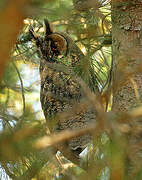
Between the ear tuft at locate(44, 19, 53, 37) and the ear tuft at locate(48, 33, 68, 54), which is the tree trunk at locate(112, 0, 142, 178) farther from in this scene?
the ear tuft at locate(48, 33, 68, 54)

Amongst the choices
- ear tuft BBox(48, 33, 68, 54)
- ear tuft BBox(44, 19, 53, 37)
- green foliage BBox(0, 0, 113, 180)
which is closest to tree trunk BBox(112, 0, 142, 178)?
A: green foliage BBox(0, 0, 113, 180)

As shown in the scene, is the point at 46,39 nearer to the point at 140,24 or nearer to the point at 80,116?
the point at 80,116

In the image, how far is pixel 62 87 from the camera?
2471 mm

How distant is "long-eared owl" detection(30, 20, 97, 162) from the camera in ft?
7.68

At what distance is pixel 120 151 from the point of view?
0.88 meters

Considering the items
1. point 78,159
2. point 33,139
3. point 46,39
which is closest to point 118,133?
point 33,139

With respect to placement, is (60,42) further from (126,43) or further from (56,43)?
(126,43)

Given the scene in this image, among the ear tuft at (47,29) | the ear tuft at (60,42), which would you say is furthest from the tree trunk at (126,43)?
the ear tuft at (60,42)

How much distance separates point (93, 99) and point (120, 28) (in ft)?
3.12

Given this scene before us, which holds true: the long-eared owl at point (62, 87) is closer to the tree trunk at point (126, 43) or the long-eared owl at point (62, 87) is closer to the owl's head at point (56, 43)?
the owl's head at point (56, 43)

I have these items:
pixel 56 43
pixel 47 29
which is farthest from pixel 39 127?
pixel 56 43

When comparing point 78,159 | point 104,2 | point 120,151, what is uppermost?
point 104,2

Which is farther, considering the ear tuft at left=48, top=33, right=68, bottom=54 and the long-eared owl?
the ear tuft at left=48, top=33, right=68, bottom=54

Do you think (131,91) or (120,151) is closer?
(120,151)
